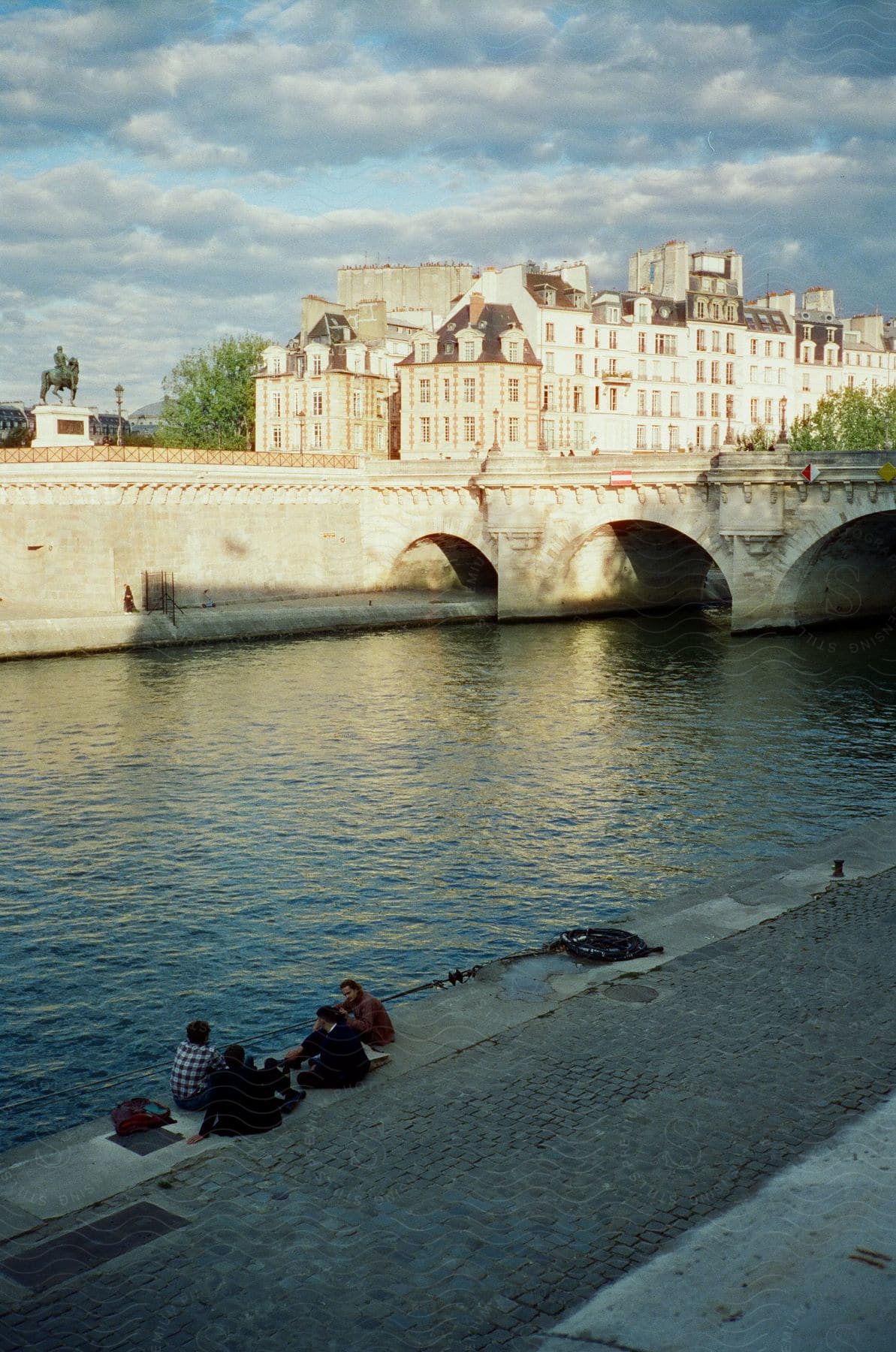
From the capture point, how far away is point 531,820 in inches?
1065

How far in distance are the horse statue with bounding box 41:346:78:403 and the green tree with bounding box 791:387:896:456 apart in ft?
130

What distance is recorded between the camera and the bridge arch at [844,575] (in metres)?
55.2

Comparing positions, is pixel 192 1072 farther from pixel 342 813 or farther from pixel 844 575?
pixel 844 575

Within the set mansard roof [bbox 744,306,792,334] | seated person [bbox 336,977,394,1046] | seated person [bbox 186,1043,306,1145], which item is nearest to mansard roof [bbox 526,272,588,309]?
mansard roof [bbox 744,306,792,334]

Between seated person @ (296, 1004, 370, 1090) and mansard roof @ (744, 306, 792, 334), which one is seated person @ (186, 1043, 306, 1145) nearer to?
seated person @ (296, 1004, 370, 1090)

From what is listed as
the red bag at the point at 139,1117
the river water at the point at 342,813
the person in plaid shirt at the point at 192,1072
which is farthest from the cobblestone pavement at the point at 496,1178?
the river water at the point at 342,813

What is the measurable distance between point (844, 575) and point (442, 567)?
21627 mm

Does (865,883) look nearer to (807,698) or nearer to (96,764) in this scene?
(96,764)

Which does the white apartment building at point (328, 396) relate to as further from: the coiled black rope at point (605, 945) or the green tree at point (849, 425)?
the coiled black rope at point (605, 945)

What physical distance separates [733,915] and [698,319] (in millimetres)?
77799

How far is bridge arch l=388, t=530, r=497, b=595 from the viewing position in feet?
226

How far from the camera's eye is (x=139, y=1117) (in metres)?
12.1

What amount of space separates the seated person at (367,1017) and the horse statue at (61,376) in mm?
47764

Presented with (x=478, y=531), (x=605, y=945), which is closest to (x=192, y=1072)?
(x=605, y=945)
